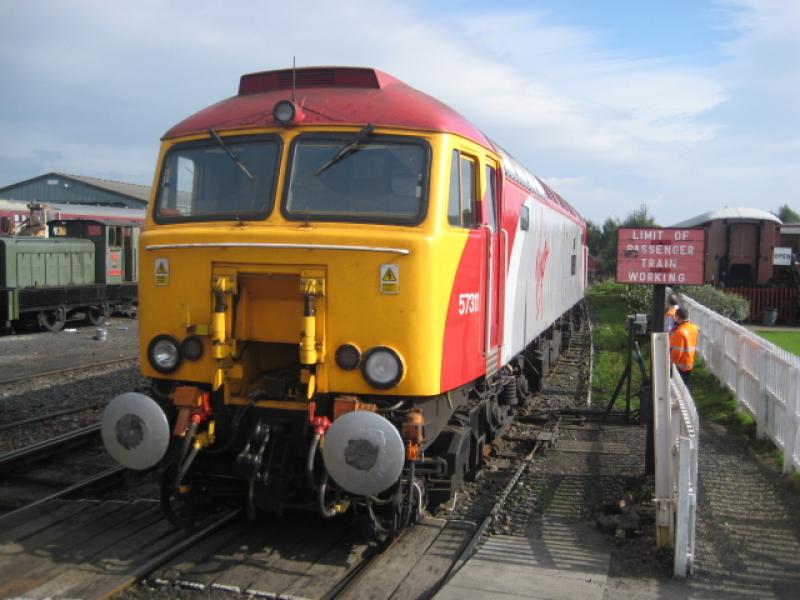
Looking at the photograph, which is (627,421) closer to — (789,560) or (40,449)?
(789,560)

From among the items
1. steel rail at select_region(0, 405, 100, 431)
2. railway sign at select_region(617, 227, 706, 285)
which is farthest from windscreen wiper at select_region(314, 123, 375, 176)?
steel rail at select_region(0, 405, 100, 431)

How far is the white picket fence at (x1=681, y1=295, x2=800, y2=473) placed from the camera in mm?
7816

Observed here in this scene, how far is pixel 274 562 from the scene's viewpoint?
5.58m

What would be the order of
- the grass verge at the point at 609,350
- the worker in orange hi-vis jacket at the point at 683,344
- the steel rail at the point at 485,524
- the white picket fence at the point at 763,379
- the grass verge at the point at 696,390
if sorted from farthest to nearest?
the grass verge at the point at 609,350 → the worker in orange hi-vis jacket at the point at 683,344 → the grass verge at the point at 696,390 → the white picket fence at the point at 763,379 → the steel rail at the point at 485,524

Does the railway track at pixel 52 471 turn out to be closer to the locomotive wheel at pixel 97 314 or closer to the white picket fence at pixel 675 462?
the white picket fence at pixel 675 462

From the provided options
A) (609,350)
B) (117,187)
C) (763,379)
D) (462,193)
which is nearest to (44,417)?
(462,193)

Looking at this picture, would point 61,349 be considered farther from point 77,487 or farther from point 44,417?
point 77,487

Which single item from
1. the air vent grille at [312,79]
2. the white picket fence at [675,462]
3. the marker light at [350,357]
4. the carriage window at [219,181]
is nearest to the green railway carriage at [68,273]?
the carriage window at [219,181]

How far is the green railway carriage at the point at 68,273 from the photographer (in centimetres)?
1967

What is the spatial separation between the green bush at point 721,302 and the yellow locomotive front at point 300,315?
16.5 m

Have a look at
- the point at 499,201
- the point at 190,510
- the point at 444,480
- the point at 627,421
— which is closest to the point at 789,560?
the point at 444,480

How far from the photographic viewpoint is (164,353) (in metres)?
5.81

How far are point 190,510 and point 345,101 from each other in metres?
3.25

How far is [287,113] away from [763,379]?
6.71 metres
